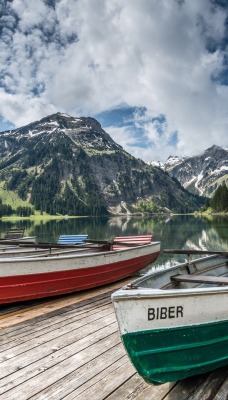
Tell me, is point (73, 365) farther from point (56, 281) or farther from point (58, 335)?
point (56, 281)

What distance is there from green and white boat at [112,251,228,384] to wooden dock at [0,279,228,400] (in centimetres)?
42

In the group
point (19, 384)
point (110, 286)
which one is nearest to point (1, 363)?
point (19, 384)

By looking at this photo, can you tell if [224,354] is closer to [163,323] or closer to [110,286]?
[163,323]

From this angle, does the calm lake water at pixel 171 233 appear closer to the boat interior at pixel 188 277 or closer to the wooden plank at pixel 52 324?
the boat interior at pixel 188 277

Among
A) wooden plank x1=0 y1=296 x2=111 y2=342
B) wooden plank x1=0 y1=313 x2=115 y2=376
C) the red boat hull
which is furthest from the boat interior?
the red boat hull

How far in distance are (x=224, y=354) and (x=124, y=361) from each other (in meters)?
2.09

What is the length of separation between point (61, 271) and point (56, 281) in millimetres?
393

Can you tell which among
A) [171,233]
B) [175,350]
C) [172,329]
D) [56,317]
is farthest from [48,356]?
[171,233]

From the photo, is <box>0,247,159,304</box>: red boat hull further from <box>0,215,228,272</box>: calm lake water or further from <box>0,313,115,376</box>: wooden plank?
<box>0,215,228,272</box>: calm lake water

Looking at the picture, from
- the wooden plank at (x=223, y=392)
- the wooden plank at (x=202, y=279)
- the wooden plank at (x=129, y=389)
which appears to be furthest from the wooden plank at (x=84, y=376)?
the wooden plank at (x=202, y=279)

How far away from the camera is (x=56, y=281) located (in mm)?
11398

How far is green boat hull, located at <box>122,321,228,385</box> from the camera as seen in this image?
17.0ft

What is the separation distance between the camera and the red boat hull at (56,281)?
34.1ft

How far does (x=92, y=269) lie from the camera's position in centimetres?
1270
